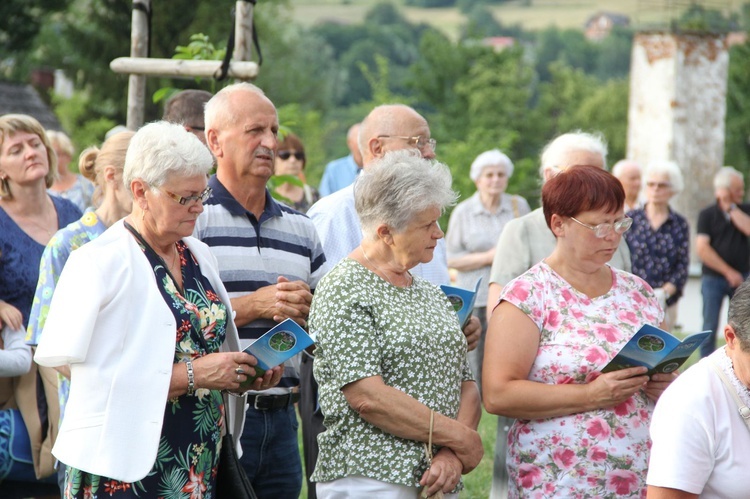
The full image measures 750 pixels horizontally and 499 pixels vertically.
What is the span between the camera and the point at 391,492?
3299mm

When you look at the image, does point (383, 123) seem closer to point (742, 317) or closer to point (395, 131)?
point (395, 131)

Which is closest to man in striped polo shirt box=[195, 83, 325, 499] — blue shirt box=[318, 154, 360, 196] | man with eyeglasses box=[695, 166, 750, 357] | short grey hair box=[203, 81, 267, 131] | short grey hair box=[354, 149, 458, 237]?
short grey hair box=[203, 81, 267, 131]

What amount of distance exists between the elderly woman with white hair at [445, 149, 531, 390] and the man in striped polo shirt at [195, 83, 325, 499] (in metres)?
4.20

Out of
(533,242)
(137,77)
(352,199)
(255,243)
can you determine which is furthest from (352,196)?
(137,77)

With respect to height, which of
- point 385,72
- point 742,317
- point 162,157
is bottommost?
point 385,72

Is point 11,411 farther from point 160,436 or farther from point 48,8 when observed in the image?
point 48,8

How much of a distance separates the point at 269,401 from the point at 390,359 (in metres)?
0.75

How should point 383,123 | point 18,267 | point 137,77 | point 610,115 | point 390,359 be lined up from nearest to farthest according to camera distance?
point 390,359 → point 18,267 → point 383,123 → point 137,77 → point 610,115

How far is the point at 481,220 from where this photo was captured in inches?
328

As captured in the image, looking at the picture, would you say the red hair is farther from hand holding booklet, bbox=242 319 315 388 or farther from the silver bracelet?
the silver bracelet

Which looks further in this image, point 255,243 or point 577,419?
point 255,243

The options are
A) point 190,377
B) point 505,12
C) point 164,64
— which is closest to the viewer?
point 190,377

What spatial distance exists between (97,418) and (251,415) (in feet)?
3.14

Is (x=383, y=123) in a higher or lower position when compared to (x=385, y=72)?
higher
